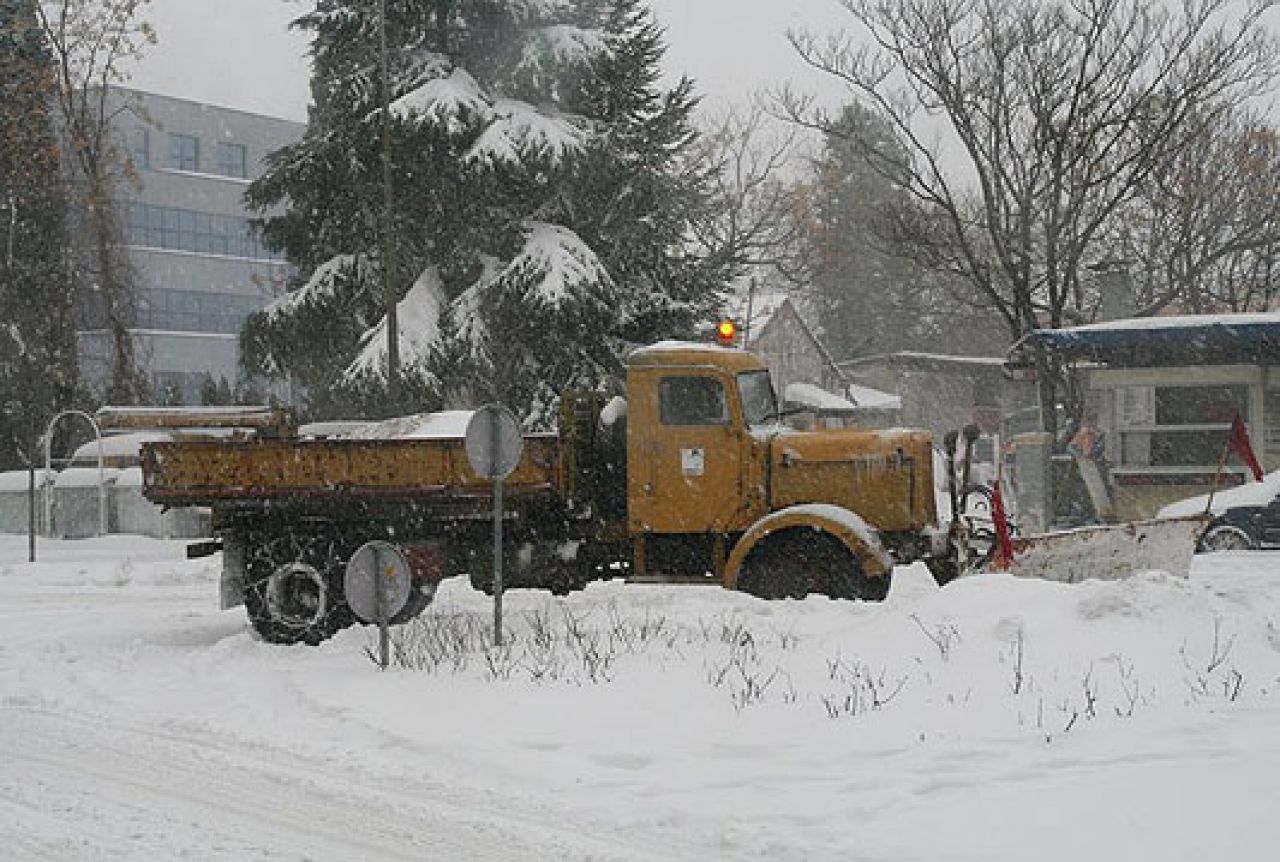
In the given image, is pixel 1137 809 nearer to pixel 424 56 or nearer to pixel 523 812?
pixel 523 812

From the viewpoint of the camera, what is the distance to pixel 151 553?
24.5 m

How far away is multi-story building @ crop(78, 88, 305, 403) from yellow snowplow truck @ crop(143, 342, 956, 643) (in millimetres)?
44336

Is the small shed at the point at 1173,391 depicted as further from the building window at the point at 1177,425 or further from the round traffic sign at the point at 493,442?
the round traffic sign at the point at 493,442

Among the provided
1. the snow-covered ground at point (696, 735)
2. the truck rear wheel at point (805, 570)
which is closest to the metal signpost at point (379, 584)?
the snow-covered ground at point (696, 735)

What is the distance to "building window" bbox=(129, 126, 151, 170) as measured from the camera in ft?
187

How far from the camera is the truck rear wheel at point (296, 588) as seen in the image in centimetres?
1260

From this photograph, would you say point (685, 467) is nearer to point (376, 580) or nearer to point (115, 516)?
point (376, 580)

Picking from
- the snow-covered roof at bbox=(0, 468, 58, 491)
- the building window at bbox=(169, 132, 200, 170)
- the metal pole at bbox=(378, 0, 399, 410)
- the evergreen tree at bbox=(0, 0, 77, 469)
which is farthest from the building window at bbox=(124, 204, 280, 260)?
the metal pole at bbox=(378, 0, 399, 410)

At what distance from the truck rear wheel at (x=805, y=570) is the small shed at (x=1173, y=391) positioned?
33.8 feet

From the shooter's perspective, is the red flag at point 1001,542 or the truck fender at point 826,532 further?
the red flag at point 1001,542

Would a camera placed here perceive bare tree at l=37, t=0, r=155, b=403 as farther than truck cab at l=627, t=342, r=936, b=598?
Yes

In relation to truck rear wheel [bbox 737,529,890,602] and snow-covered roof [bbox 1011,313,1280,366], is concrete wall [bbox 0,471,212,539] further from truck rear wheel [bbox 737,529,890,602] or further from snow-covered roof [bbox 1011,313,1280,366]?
truck rear wheel [bbox 737,529,890,602]

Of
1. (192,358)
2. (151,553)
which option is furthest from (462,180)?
(192,358)

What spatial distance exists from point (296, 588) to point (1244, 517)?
38.5ft
